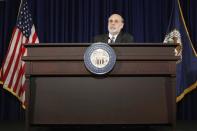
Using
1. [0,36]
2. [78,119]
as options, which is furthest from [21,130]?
[0,36]

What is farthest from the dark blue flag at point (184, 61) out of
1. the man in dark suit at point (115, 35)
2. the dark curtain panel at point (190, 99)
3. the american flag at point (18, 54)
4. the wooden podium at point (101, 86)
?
the american flag at point (18, 54)

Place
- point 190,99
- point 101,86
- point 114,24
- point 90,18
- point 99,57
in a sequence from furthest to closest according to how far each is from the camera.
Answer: point 90,18
point 190,99
point 114,24
point 101,86
point 99,57

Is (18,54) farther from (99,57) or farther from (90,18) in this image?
(99,57)

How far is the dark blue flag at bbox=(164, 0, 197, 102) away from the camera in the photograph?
5926 mm

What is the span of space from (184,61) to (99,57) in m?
2.68

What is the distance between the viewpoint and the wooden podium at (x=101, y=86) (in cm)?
384

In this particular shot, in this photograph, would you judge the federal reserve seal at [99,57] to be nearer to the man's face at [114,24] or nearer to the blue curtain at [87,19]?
the man's face at [114,24]

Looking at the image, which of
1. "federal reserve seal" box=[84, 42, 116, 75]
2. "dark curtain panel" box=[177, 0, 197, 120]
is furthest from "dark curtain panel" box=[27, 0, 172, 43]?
"federal reserve seal" box=[84, 42, 116, 75]

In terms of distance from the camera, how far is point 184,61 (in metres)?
5.98

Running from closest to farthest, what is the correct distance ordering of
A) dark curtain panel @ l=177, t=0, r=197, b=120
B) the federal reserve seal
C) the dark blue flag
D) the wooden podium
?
the federal reserve seal
the wooden podium
the dark blue flag
dark curtain panel @ l=177, t=0, r=197, b=120

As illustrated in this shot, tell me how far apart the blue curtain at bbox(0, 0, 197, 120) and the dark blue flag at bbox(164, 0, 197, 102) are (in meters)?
0.39

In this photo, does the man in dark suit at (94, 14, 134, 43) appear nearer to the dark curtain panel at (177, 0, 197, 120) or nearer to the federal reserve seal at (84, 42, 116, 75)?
the federal reserve seal at (84, 42, 116, 75)

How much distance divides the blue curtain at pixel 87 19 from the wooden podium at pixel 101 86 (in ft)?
8.39

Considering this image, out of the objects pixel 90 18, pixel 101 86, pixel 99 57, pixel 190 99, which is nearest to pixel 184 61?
pixel 190 99
